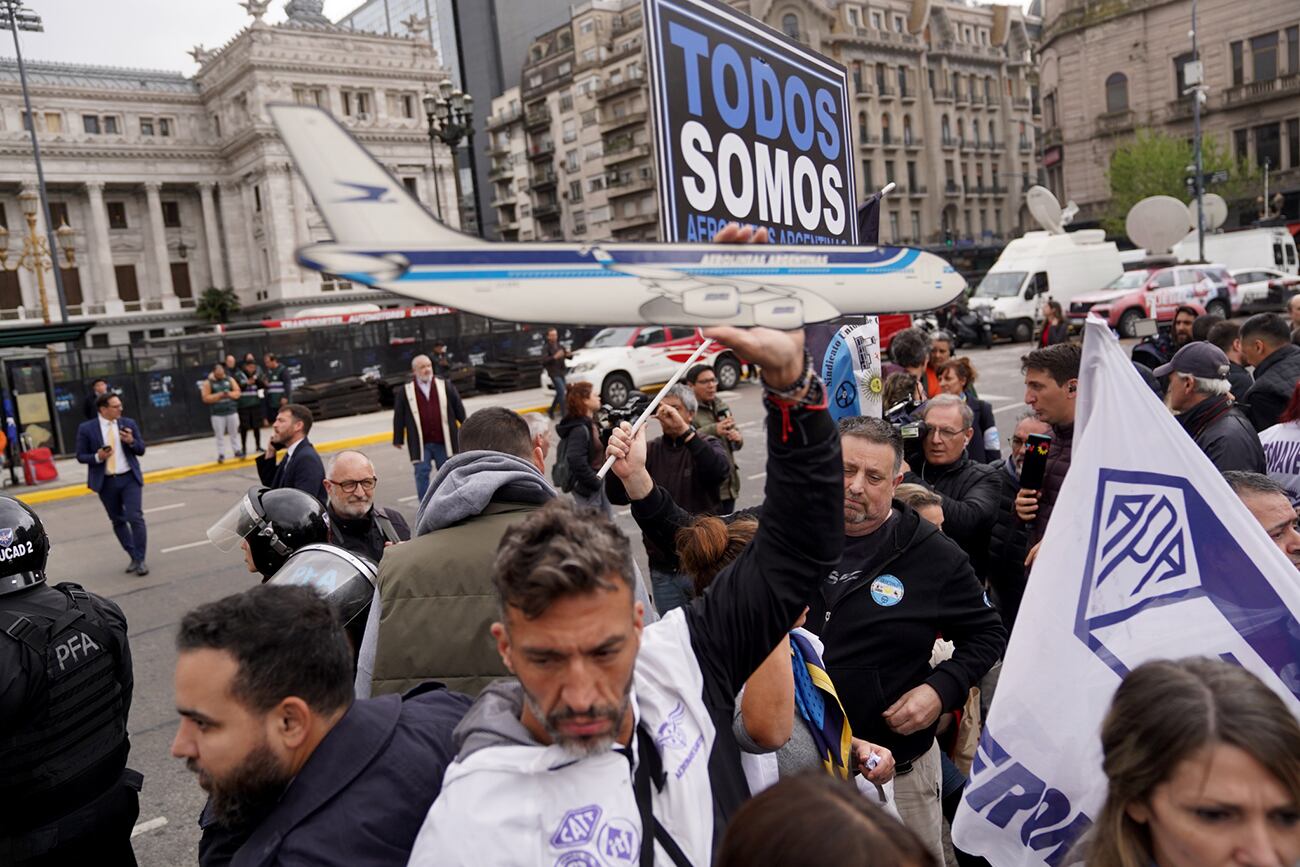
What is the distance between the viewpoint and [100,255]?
202 ft

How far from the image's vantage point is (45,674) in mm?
2658

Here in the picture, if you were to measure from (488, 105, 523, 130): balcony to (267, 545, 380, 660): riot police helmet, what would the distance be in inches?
3101

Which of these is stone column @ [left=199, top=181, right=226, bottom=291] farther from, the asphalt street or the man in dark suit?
the man in dark suit

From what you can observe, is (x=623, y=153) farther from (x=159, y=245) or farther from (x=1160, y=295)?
(x=1160, y=295)

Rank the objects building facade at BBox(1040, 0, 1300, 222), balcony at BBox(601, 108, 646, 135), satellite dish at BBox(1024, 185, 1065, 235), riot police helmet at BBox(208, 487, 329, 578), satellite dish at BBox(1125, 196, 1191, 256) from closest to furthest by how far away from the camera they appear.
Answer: riot police helmet at BBox(208, 487, 329, 578), satellite dish at BBox(1024, 185, 1065, 235), satellite dish at BBox(1125, 196, 1191, 256), building facade at BBox(1040, 0, 1300, 222), balcony at BBox(601, 108, 646, 135)

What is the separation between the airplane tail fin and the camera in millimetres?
1245

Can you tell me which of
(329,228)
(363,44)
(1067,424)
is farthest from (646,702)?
(363,44)

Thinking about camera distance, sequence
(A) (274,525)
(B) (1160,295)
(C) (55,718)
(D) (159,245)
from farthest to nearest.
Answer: (D) (159,245)
(B) (1160,295)
(A) (274,525)
(C) (55,718)

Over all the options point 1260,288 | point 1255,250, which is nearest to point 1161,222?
point 1260,288

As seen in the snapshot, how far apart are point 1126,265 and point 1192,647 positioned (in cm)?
3452

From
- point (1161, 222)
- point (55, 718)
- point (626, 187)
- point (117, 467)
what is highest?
point (626, 187)

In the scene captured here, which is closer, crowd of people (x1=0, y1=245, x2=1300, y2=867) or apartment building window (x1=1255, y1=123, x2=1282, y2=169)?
crowd of people (x1=0, y1=245, x2=1300, y2=867)

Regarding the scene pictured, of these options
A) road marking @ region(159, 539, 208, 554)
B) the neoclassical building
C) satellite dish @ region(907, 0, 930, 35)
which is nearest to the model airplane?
road marking @ region(159, 539, 208, 554)

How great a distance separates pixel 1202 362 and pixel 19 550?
4834 mm
